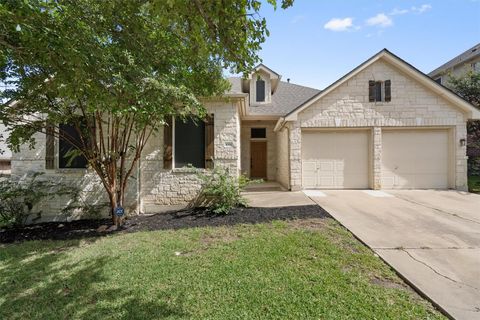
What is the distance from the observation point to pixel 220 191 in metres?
7.21

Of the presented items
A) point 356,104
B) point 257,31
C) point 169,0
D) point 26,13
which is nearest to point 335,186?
point 356,104

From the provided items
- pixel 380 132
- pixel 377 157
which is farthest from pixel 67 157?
pixel 380 132

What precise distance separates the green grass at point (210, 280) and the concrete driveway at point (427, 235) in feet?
1.00

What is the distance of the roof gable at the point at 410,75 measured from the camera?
9734 millimetres

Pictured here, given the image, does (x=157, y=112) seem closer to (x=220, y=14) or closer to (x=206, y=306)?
(x=220, y=14)

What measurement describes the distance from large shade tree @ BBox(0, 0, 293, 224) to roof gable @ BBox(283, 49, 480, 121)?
5.59 meters

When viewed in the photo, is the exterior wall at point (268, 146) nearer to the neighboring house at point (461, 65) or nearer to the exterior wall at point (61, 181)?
the exterior wall at point (61, 181)

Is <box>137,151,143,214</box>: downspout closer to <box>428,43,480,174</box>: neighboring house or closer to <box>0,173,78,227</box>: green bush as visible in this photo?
<box>0,173,78,227</box>: green bush

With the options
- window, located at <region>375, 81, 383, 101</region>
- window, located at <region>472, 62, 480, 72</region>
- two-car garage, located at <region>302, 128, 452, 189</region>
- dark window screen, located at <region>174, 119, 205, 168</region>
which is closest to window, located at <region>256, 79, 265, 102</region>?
two-car garage, located at <region>302, 128, 452, 189</region>

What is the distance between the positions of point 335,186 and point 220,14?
29.7ft

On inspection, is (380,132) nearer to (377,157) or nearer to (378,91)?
(377,157)

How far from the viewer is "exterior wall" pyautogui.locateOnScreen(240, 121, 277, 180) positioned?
14.7m

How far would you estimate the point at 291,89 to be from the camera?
1731cm

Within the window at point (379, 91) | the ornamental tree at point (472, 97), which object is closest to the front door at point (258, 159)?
the window at point (379, 91)
